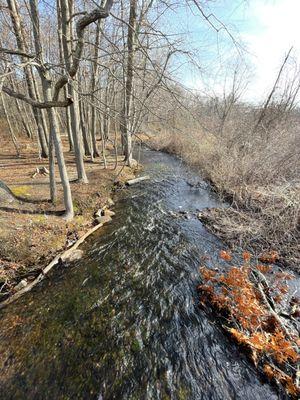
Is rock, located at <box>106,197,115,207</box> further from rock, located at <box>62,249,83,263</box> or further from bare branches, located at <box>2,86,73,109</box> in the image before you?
bare branches, located at <box>2,86,73,109</box>

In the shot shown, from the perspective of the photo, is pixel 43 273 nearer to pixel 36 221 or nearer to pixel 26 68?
pixel 36 221

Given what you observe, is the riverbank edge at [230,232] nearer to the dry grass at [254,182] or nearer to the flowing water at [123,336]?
the dry grass at [254,182]

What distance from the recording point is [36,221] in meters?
5.34

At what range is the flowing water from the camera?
8.95 ft

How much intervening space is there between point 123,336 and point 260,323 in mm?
2187

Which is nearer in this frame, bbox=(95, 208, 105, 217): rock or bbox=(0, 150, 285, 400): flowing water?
bbox=(0, 150, 285, 400): flowing water

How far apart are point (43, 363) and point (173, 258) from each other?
10.2ft

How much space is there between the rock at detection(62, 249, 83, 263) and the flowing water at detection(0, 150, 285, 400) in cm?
17

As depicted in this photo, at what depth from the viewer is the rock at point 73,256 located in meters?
4.82

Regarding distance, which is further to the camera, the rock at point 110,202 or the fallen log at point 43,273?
the rock at point 110,202

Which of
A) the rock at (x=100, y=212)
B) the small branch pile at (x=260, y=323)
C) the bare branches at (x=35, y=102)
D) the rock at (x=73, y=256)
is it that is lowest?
the rock at (x=73, y=256)

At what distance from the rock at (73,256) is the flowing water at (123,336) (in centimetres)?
17

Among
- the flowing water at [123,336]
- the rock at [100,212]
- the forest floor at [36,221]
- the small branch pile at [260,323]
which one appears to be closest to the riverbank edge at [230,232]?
the flowing water at [123,336]

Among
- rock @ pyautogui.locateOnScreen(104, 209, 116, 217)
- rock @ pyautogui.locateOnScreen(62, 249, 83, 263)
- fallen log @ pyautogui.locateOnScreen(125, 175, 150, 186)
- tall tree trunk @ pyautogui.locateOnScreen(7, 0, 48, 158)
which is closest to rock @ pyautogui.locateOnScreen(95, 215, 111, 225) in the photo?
rock @ pyautogui.locateOnScreen(104, 209, 116, 217)
